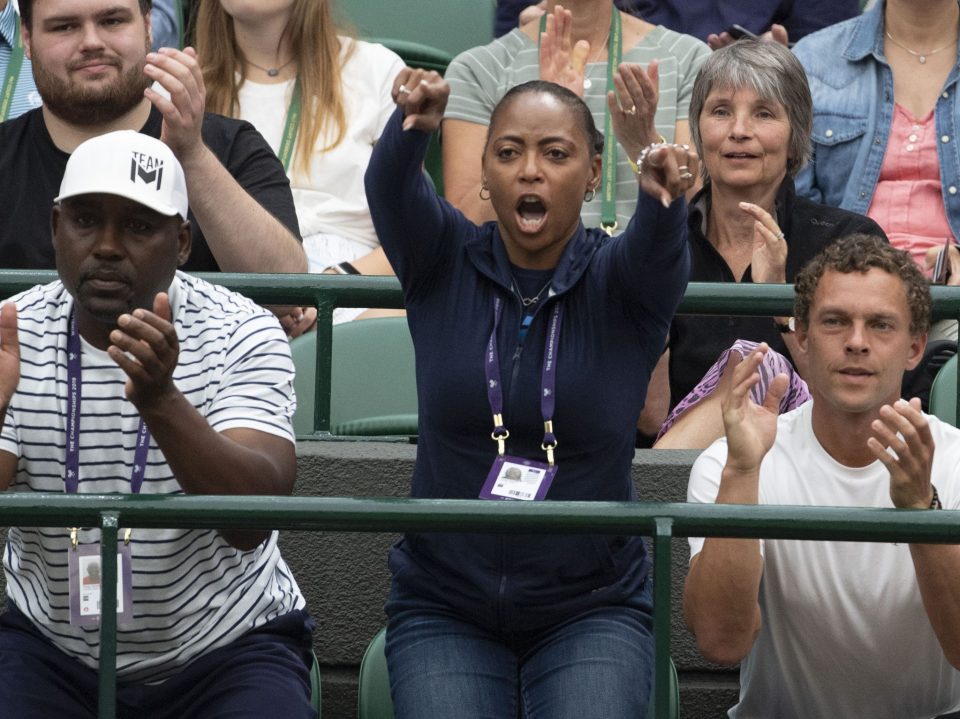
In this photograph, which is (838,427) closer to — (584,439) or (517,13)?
(584,439)

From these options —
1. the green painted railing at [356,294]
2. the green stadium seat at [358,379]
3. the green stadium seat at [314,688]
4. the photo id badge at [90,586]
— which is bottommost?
the green stadium seat at [314,688]

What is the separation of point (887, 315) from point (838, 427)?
0.25m

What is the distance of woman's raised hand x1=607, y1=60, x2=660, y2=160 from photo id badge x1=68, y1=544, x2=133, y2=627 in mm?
1297

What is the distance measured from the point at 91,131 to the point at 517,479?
1749 millimetres

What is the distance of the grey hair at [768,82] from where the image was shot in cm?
475

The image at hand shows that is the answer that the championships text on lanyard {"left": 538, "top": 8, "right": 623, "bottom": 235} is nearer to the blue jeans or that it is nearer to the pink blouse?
the pink blouse

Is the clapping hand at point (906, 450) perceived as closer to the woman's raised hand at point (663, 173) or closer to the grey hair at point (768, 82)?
the woman's raised hand at point (663, 173)

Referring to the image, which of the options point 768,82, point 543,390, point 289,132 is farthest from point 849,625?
point 289,132

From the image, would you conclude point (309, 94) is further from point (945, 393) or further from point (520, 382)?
point (520, 382)

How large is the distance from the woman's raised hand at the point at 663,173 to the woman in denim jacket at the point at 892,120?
6.70 feet

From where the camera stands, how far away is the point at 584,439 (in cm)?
337

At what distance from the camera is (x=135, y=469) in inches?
128

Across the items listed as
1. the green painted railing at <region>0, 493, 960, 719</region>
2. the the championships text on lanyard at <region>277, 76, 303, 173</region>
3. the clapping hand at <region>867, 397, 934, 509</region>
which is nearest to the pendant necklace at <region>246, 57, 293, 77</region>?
the the championships text on lanyard at <region>277, 76, 303, 173</region>

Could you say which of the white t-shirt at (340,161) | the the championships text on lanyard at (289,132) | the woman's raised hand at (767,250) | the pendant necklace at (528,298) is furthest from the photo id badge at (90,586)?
the the championships text on lanyard at (289,132)
